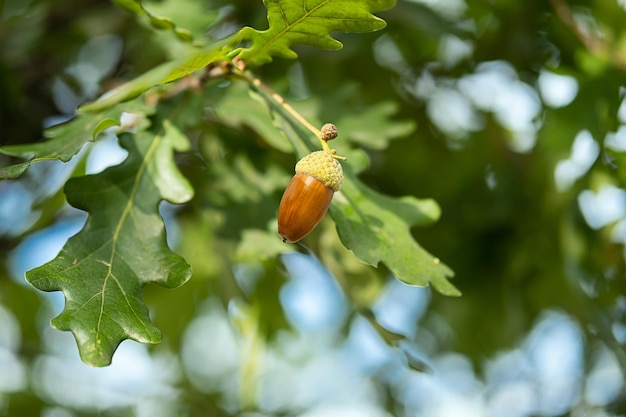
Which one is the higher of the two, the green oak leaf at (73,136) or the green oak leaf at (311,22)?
the green oak leaf at (311,22)

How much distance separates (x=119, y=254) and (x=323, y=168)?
31cm

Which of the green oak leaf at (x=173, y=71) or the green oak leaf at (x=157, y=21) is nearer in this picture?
the green oak leaf at (x=173, y=71)

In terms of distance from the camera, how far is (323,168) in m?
1.02

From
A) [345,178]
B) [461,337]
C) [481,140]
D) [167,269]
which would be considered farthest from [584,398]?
[167,269]

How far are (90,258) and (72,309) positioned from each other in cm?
10

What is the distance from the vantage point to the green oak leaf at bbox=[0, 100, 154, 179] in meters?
1.01

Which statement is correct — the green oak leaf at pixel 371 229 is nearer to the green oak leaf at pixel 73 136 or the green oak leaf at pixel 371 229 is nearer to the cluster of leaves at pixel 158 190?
the cluster of leaves at pixel 158 190

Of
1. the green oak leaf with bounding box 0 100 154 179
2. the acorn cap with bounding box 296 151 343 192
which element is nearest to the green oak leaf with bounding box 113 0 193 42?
the green oak leaf with bounding box 0 100 154 179

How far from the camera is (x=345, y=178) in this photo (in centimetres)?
117

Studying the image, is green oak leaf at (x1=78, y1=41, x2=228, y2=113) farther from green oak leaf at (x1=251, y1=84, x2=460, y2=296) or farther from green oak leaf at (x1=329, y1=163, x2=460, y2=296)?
green oak leaf at (x1=329, y1=163, x2=460, y2=296)

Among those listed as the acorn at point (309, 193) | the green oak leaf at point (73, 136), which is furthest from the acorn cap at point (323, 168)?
the green oak leaf at point (73, 136)

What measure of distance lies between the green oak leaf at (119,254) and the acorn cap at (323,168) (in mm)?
216

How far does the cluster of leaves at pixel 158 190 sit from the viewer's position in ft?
3.19

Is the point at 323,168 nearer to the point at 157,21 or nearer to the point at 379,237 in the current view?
the point at 379,237
